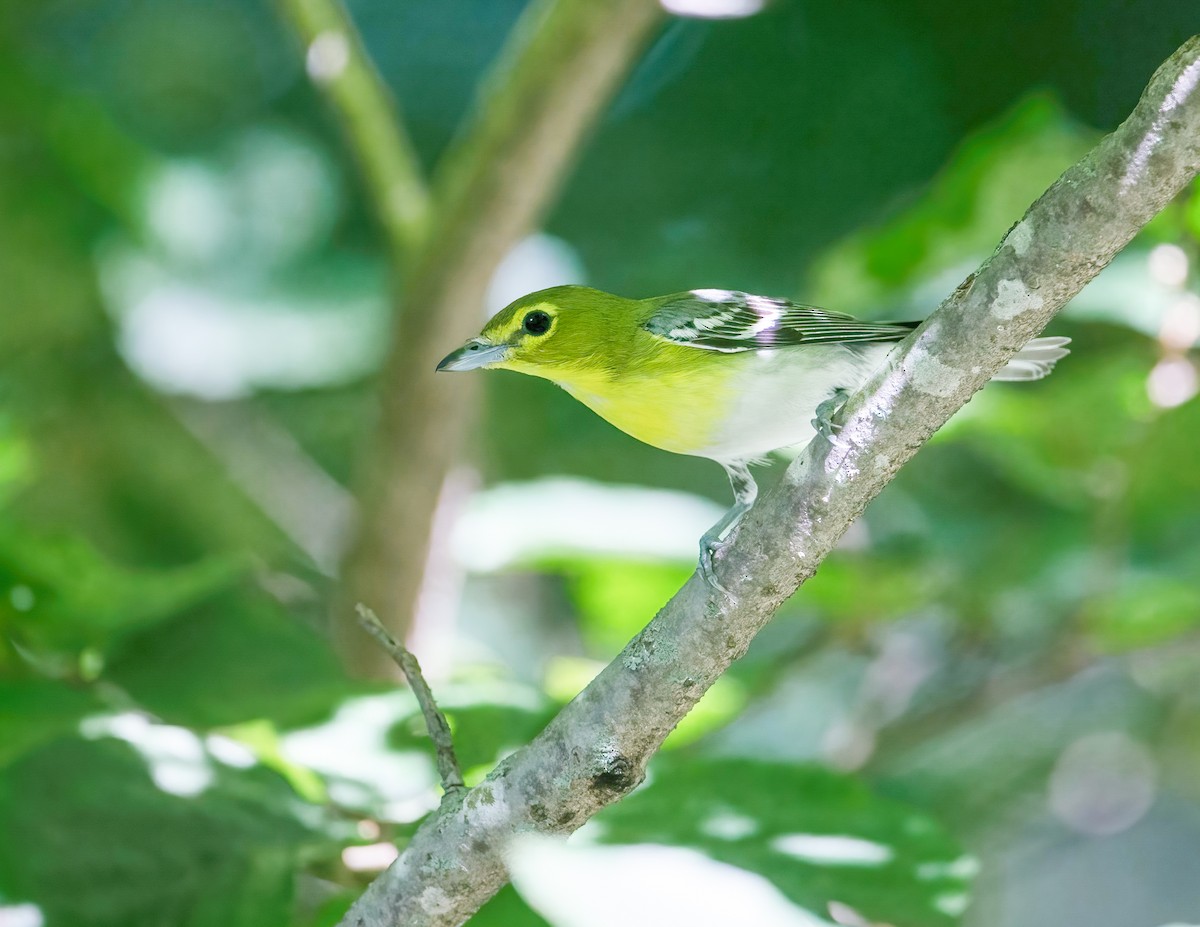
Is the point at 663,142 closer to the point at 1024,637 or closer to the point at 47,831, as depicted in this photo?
the point at 1024,637

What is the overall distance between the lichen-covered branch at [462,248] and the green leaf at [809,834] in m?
0.98

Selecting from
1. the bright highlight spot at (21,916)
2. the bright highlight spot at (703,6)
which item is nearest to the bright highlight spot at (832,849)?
the bright highlight spot at (21,916)

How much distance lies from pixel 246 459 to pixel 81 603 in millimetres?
1913

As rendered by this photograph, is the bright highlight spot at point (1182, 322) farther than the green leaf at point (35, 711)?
Yes

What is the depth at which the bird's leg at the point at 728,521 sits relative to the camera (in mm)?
1292

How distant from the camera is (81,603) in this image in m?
2.08

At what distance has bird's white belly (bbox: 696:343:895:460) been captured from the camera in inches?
64.1

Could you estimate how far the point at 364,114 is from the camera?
105 inches

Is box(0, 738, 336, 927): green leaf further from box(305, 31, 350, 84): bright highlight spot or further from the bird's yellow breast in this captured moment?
box(305, 31, 350, 84): bright highlight spot

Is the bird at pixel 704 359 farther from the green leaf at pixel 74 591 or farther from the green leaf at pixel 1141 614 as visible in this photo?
the green leaf at pixel 1141 614

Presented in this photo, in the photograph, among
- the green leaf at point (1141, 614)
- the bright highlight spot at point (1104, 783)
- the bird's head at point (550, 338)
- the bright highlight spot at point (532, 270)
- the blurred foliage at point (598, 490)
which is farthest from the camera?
the bright highlight spot at point (1104, 783)

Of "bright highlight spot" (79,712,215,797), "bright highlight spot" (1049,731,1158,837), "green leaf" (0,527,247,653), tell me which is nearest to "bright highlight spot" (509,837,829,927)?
"bright highlight spot" (79,712,215,797)

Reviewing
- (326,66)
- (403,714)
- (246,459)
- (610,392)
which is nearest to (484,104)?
(326,66)

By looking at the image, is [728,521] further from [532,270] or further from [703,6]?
[532,270]
